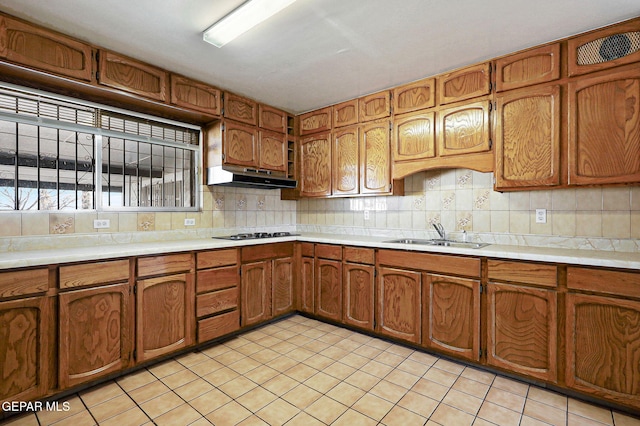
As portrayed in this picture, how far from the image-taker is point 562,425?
175 centimetres

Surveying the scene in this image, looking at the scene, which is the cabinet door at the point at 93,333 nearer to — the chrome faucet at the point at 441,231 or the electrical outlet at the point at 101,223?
the electrical outlet at the point at 101,223

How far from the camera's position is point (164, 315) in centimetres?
246

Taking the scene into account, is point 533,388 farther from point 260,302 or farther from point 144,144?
point 144,144

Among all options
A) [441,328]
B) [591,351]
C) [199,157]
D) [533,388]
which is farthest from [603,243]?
[199,157]

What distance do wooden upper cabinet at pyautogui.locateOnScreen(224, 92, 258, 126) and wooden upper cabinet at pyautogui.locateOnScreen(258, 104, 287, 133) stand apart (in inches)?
2.7

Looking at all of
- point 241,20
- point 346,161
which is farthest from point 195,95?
point 346,161

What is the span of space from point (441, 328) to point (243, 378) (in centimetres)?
153

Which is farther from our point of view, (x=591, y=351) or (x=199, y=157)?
(x=199, y=157)

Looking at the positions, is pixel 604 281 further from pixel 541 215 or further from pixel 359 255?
pixel 359 255

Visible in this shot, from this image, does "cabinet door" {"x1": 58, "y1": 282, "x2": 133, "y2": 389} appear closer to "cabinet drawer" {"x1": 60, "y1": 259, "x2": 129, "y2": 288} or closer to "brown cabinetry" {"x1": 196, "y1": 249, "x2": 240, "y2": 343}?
"cabinet drawer" {"x1": 60, "y1": 259, "x2": 129, "y2": 288}

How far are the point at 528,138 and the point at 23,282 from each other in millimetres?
3386

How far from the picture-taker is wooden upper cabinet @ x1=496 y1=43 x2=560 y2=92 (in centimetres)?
225

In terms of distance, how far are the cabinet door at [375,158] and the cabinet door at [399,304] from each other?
0.86 metres

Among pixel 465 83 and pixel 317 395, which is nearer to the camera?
pixel 317 395
